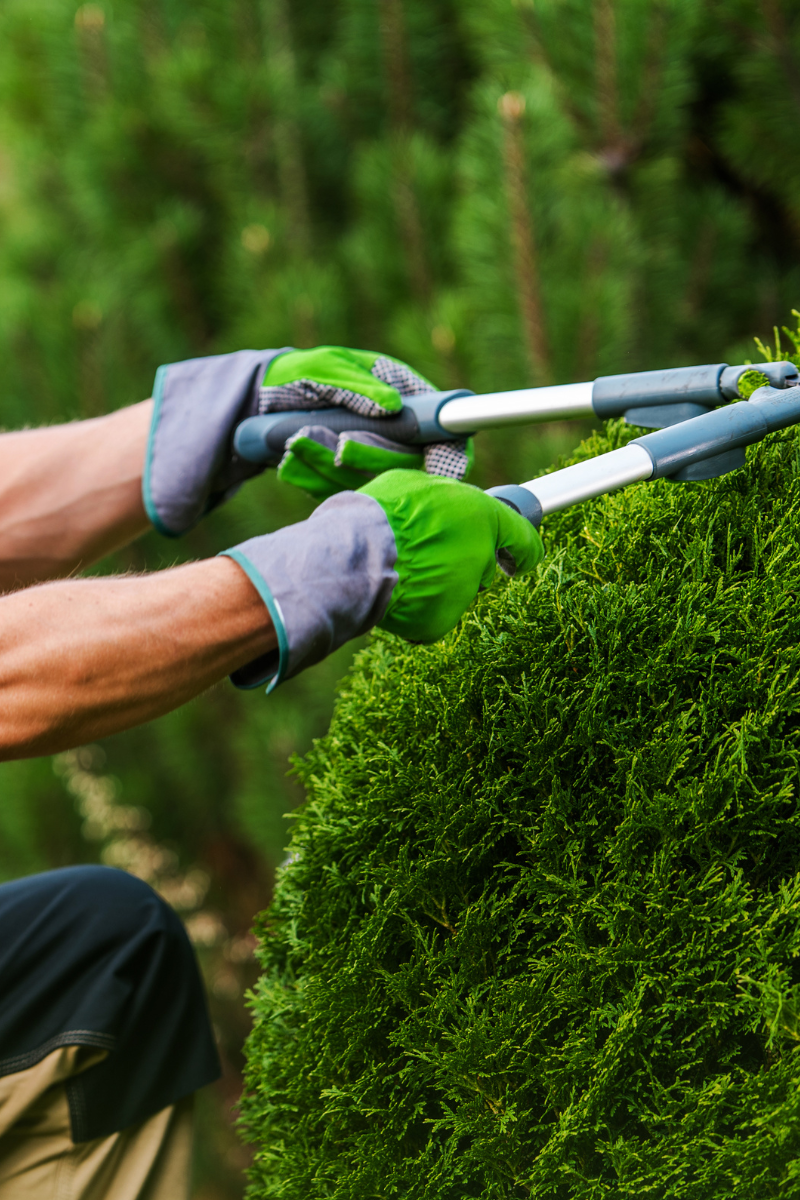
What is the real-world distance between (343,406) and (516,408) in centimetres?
24

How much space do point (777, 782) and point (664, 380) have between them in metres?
0.42

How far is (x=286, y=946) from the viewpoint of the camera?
3.04ft

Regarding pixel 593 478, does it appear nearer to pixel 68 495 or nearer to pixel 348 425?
pixel 348 425

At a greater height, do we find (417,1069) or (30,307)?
(30,307)


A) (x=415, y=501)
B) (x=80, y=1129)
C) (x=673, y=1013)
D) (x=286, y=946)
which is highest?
(x=415, y=501)

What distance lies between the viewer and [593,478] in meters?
0.80

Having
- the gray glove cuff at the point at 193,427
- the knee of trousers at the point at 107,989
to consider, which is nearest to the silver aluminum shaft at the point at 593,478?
the gray glove cuff at the point at 193,427

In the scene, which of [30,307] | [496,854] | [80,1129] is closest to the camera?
[496,854]

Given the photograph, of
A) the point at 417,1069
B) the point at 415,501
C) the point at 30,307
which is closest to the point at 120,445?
the point at 415,501

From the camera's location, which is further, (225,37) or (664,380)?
(225,37)

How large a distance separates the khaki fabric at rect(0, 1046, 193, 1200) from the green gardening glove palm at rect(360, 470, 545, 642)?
599 millimetres

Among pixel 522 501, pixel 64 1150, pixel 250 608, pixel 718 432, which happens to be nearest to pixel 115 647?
pixel 250 608

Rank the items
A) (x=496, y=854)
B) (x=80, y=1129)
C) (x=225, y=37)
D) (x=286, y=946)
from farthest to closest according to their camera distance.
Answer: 1. (x=225, y=37)
2. (x=80, y=1129)
3. (x=286, y=946)
4. (x=496, y=854)

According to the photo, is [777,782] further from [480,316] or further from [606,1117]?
[480,316]
